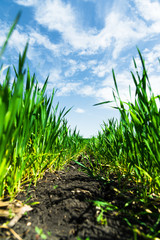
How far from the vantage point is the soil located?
2.06 ft

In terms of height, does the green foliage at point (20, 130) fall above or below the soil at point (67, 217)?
above

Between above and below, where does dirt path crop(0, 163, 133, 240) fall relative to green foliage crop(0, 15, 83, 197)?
below

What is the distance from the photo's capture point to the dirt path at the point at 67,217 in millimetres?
631

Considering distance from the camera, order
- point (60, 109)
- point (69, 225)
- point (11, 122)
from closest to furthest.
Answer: point (11, 122) → point (69, 225) → point (60, 109)

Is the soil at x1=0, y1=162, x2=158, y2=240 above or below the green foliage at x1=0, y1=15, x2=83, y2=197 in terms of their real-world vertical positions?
below

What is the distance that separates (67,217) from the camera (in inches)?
29.7

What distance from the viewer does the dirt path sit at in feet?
2.07

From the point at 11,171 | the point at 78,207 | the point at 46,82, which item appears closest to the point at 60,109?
the point at 46,82

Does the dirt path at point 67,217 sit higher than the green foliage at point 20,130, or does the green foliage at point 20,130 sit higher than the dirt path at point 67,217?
the green foliage at point 20,130

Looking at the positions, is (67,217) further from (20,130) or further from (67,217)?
(20,130)

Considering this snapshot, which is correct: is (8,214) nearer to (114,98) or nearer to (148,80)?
(114,98)

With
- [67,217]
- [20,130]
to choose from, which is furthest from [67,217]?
[20,130]

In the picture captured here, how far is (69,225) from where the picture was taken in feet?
2.30

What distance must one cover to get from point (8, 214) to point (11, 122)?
0.41 metres
